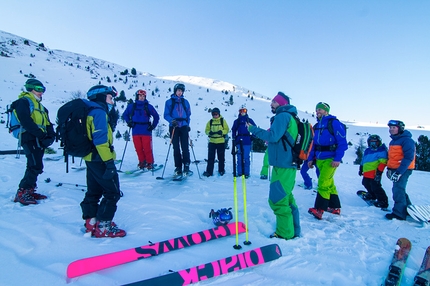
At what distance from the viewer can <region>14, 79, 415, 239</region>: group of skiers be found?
315 centimetres

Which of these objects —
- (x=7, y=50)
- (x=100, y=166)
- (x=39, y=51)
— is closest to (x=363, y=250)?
(x=100, y=166)

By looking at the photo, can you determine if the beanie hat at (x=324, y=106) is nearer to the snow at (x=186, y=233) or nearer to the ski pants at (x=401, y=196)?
the ski pants at (x=401, y=196)

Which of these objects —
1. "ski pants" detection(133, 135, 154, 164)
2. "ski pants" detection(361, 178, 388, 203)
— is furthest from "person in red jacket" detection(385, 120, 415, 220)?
"ski pants" detection(133, 135, 154, 164)

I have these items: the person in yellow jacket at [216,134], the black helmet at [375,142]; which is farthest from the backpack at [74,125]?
the black helmet at [375,142]

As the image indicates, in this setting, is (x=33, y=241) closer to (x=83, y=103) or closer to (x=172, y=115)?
(x=83, y=103)

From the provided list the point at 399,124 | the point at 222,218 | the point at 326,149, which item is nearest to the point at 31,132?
the point at 222,218

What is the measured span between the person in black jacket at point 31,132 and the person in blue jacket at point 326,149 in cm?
520

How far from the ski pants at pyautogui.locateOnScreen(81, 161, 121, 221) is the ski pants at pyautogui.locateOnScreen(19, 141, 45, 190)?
174cm

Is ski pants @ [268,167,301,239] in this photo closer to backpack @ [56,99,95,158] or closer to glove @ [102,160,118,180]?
glove @ [102,160,118,180]

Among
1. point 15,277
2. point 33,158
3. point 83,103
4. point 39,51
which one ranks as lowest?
point 15,277

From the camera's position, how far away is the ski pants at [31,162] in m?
4.13

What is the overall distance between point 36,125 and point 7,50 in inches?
2011

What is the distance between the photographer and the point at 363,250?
10.2 ft

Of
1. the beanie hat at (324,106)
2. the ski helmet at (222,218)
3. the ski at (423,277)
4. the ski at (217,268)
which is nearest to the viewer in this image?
the ski at (217,268)
